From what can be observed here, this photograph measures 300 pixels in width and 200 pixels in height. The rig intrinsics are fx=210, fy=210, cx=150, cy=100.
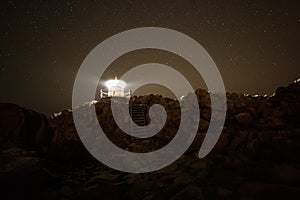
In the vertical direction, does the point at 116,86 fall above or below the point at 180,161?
above

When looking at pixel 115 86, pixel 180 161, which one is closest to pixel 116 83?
pixel 115 86

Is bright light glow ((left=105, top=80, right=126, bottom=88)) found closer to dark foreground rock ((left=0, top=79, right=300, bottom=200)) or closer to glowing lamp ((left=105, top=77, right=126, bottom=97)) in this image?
glowing lamp ((left=105, top=77, right=126, bottom=97))

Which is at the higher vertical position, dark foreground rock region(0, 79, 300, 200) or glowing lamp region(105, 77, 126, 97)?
glowing lamp region(105, 77, 126, 97)

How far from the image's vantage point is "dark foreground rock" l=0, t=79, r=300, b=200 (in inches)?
261

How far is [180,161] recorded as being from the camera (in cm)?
1032

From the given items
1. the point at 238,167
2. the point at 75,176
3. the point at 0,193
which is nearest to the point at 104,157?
the point at 75,176

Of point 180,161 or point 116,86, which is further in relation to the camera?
point 116,86

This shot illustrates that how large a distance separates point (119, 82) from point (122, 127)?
24805 mm

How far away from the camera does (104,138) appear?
1504 centimetres

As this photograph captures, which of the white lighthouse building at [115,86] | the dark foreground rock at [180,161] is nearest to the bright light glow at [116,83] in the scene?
the white lighthouse building at [115,86]

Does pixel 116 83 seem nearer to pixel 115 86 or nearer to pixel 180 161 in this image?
pixel 115 86

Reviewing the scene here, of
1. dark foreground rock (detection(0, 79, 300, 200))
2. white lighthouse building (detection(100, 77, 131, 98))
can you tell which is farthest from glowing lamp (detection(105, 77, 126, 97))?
dark foreground rock (detection(0, 79, 300, 200))

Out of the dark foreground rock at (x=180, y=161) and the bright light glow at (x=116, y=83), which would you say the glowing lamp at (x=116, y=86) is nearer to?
the bright light glow at (x=116, y=83)

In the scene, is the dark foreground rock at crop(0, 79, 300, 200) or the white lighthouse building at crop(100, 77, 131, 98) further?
the white lighthouse building at crop(100, 77, 131, 98)
